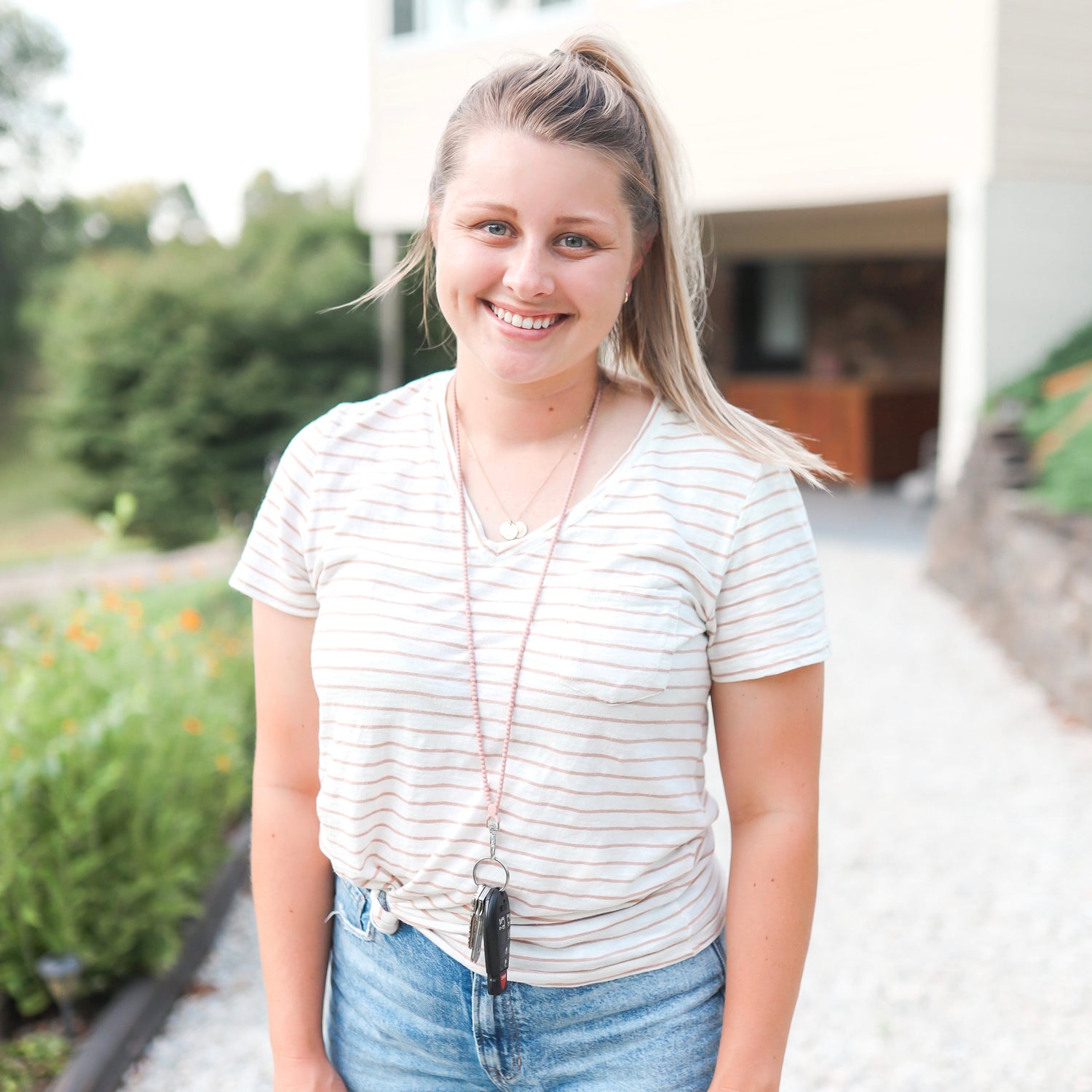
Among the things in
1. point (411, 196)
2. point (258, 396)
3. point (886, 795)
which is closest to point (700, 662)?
point (886, 795)

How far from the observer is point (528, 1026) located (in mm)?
1380

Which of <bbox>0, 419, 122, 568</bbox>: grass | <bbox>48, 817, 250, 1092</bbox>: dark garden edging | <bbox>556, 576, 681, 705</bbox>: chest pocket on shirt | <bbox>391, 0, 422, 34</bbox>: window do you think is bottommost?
<bbox>0, 419, 122, 568</bbox>: grass

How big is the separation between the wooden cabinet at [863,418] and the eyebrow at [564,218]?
12.3m

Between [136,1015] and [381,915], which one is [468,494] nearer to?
[381,915]

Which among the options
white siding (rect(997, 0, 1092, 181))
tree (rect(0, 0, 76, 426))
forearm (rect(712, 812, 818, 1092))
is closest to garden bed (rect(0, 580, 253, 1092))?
forearm (rect(712, 812, 818, 1092))

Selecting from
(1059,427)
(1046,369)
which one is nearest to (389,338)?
(1046,369)

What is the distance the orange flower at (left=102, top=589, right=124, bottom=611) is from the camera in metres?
4.31

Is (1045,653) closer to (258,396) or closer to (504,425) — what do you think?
(504,425)

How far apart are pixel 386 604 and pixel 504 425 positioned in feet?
0.90

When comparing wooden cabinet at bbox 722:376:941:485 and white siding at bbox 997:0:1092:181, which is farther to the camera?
wooden cabinet at bbox 722:376:941:485

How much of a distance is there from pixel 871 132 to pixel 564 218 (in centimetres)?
935

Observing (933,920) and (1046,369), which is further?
(1046,369)

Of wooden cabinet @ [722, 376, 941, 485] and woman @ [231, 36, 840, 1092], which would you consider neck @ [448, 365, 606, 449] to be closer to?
woman @ [231, 36, 840, 1092]

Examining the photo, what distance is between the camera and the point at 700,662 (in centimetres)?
133
